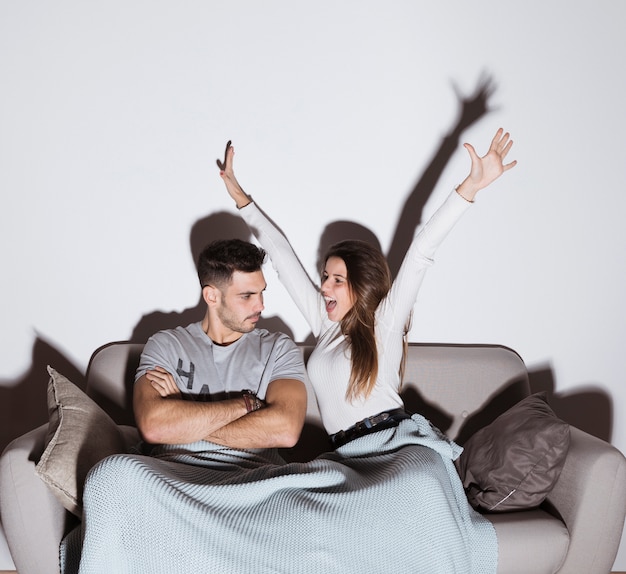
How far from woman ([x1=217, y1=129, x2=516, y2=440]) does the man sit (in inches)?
5.2

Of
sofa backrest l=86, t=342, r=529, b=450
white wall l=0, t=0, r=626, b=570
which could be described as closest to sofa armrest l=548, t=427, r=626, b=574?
sofa backrest l=86, t=342, r=529, b=450

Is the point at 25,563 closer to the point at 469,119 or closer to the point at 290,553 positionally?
the point at 290,553

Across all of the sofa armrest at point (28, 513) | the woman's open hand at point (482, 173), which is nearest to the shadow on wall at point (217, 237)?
the woman's open hand at point (482, 173)

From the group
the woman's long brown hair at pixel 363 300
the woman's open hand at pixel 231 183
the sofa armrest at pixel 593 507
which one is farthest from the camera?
the woman's open hand at pixel 231 183

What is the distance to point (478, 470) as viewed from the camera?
7.15ft

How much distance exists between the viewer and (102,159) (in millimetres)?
2568

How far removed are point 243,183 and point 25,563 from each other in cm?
148

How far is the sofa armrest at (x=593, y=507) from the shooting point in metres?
2.04

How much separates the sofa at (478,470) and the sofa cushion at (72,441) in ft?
0.06

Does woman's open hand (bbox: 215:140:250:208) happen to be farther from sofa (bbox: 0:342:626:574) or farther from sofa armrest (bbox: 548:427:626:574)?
sofa armrest (bbox: 548:427:626:574)

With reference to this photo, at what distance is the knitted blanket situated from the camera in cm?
174

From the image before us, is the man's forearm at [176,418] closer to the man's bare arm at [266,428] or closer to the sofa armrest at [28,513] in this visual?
the man's bare arm at [266,428]

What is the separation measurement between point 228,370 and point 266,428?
0.96 feet

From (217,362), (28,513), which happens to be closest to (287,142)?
(217,362)
